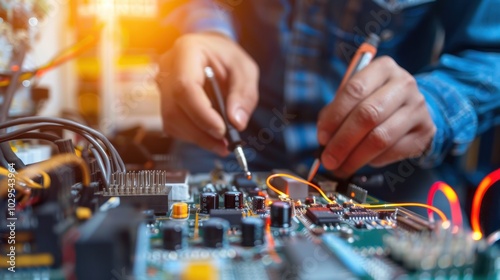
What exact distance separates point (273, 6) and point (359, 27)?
1.32 feet

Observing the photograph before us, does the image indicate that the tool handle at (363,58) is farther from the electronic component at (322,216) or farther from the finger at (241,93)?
the electronic component at (322,216)

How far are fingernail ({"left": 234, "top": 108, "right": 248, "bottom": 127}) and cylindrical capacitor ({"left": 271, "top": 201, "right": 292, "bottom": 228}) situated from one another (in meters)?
0.59

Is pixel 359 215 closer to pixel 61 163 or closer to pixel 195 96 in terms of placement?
pixel 61 163

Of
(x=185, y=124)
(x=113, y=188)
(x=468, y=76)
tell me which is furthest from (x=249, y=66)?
(x=113, y=188)

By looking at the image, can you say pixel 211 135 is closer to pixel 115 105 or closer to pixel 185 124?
pixel 185 124

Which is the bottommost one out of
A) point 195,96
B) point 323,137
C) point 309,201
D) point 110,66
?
point 309,201

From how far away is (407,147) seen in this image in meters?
1.20

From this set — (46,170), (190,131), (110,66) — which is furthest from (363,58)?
(110,66)

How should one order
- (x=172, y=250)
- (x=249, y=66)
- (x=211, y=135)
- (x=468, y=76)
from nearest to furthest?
(x=172, y=250) < (x=211, y=135) < (x=468, y=76) < (x=249, y=66)

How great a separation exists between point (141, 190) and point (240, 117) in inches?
22.2

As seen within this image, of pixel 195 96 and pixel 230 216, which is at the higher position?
pixel 195 96

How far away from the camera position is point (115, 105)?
340cm

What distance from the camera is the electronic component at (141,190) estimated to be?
72cm

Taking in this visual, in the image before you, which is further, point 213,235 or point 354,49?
point 354,49
